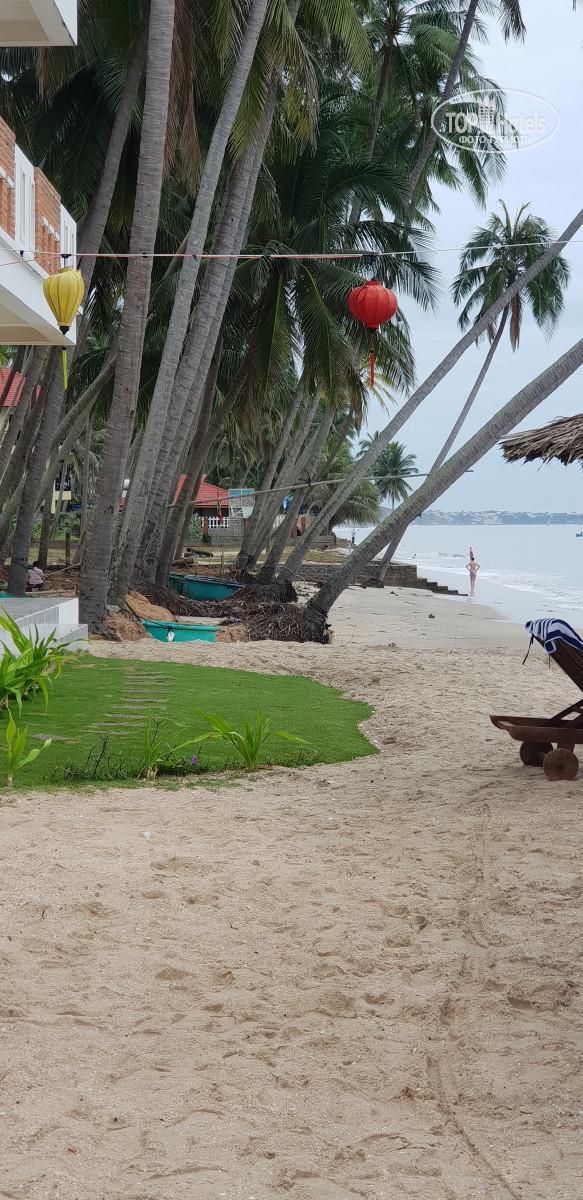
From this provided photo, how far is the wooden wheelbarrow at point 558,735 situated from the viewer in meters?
6.27

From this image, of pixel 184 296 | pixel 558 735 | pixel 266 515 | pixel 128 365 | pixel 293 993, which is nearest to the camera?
pixel 293 993

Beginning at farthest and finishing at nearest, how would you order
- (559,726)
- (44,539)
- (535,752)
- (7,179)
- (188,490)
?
(44,539)
(188,490)
(7,179)
(535,752)
(559,726)

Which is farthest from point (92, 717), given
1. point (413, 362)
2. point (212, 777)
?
point (413, 362)

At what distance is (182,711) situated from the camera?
7.96 meters

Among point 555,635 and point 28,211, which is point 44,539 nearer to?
point 28,211

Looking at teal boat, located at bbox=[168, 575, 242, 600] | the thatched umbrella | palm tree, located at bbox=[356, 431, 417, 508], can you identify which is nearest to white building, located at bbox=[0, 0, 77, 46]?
the thatched umbrella

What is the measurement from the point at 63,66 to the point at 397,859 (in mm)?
13700

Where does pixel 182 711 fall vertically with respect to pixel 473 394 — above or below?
below

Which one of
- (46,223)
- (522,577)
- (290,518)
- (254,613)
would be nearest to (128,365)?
(46,223)

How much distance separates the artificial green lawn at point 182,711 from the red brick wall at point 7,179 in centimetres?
437

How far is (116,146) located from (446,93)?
1046 centimetres

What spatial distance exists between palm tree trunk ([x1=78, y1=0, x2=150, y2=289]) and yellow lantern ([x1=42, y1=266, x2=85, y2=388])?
213 inches

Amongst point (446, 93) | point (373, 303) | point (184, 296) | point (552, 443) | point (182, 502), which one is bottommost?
point (182, 502)

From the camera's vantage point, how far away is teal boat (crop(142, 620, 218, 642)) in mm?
13414
